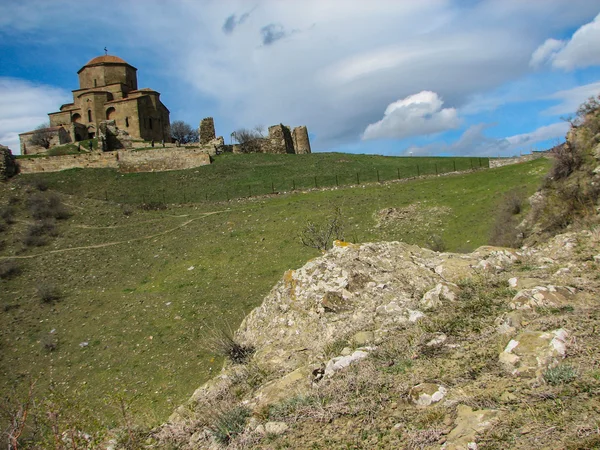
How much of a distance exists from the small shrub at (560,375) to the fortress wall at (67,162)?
50.4 meters

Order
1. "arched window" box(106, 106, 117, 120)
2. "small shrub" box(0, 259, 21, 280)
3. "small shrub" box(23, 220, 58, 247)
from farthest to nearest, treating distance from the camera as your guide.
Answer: "arched window" box(106, 106, 117, 120), "small shrub" box(23, 220, 58, 247), "small shrub" box(0, 259, 21, 280)

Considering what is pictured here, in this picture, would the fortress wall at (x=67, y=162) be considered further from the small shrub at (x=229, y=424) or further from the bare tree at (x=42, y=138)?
the small shrub at (x=229, y=424)

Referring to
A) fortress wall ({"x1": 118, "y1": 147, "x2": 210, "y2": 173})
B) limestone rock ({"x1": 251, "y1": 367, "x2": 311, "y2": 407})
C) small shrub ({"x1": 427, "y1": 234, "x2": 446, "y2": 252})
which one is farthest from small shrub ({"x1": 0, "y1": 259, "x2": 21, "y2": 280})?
limestone rock ({"x1": 251, "y1": 367, "x2": 311, "y2": 407})

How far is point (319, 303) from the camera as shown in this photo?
7555 mm

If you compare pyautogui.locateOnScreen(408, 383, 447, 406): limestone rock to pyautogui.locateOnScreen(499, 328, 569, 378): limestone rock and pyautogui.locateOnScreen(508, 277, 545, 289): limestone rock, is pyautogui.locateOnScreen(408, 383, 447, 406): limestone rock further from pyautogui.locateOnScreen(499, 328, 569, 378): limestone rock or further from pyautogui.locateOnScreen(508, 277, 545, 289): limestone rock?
pyautogui.locateOnScreen(508, 277, 545, 289): limestone rock

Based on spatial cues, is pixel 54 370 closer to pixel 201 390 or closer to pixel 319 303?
pixel 201 390

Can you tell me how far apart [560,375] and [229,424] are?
11.4ft

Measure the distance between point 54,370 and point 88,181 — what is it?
32510 millimetres

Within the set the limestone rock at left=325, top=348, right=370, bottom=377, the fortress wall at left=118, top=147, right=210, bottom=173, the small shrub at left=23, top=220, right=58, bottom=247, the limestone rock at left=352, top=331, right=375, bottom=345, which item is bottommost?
the limestone rock at left=325, top=348, right=370, bottom=377

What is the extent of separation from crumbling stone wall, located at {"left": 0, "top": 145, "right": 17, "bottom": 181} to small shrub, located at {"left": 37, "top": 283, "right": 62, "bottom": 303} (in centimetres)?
2616

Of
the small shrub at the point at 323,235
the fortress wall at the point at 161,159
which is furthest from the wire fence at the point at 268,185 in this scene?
the small shrub at the point at 323,235

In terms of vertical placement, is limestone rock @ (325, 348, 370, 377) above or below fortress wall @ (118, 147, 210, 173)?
below

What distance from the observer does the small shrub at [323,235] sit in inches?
670

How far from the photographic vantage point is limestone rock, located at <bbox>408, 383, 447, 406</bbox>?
13.6ft
